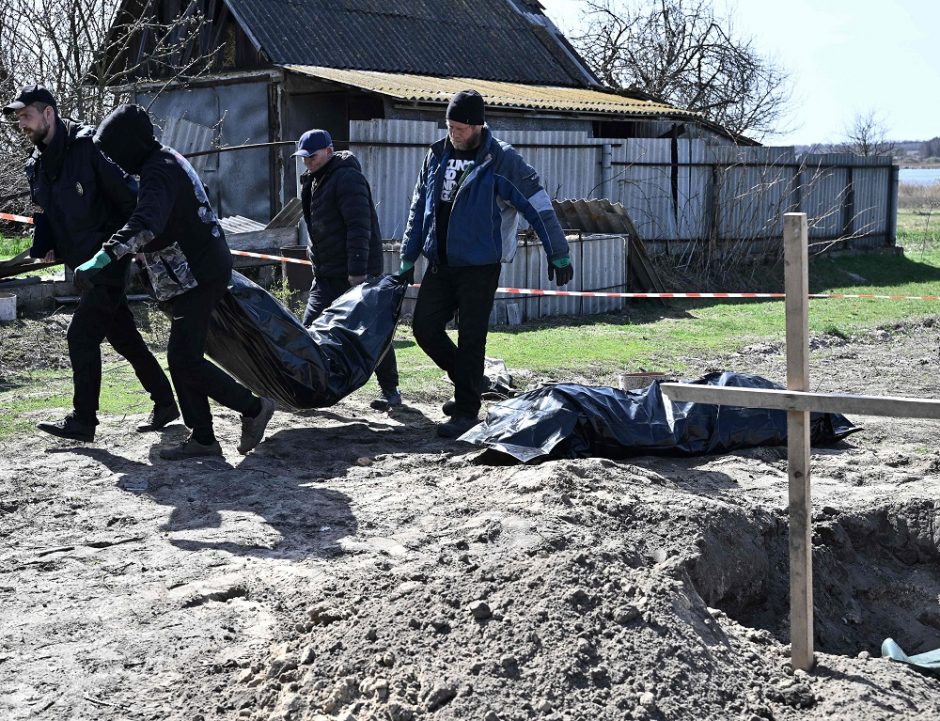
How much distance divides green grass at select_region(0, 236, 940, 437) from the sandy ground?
50.4 inches

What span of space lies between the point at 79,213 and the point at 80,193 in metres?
0.12

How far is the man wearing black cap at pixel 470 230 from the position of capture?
7.03 m

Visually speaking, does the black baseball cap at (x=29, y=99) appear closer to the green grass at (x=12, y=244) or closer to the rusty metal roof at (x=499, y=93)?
the rusty metal roof at (x=499, y=93)

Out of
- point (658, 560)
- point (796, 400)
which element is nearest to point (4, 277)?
point (658, 560)

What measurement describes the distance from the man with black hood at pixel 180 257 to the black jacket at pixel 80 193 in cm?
26

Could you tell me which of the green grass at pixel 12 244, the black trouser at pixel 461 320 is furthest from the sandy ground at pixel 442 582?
the green grass at pixel 12 244

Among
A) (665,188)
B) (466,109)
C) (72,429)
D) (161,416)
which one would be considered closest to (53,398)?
(161,416)

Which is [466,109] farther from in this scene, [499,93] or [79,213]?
[499,93]

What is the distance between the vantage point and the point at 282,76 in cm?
1808

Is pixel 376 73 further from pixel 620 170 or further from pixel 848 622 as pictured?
pixel 848 622

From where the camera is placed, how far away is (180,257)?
20.6 feet

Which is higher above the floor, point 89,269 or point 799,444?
point 89,269

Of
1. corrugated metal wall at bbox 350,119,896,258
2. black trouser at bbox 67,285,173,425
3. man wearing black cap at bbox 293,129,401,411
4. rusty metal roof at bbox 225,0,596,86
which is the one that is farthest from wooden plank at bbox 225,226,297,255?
black trouser at bbox 67,285,173,425

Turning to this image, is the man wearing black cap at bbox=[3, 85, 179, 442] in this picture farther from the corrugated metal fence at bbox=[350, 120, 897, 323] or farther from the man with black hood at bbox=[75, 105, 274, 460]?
the corrugated metal fence at bbox=[350, 120, 897, 323]
